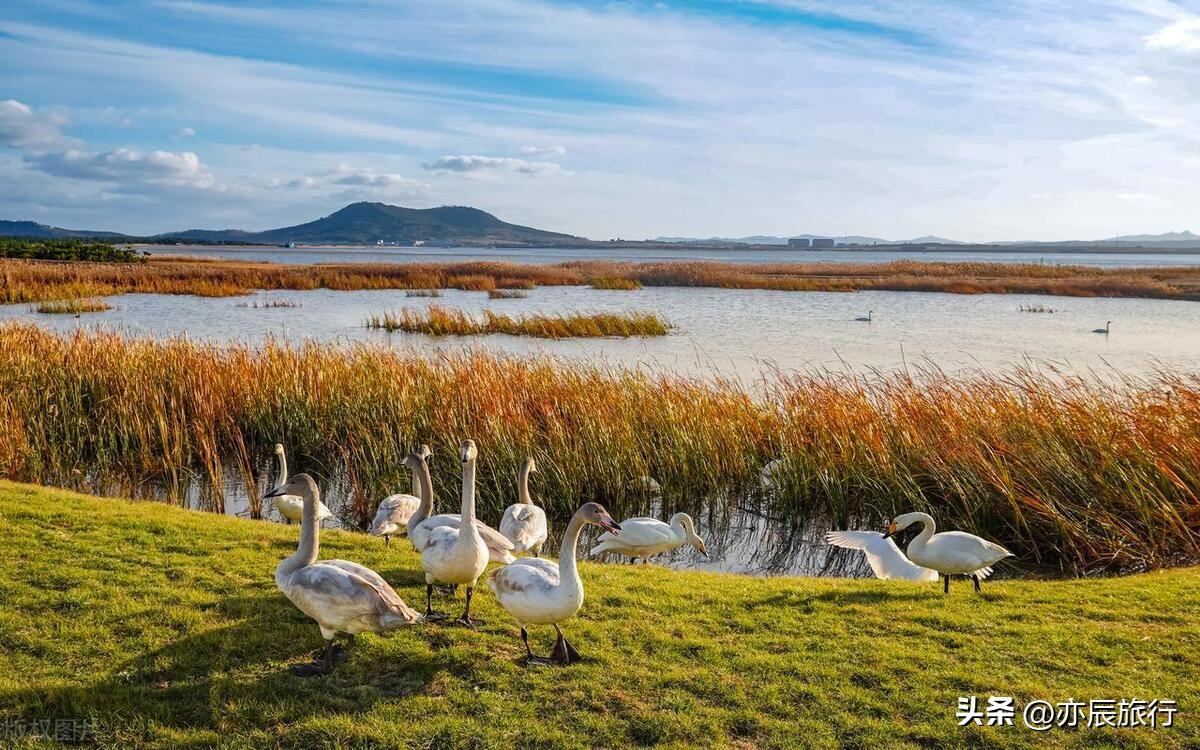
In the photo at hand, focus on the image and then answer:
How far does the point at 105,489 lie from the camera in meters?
12.5

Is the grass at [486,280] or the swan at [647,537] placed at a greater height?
the grass at [486,280]

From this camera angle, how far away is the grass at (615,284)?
2480 inches

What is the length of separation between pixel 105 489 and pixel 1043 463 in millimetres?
13197

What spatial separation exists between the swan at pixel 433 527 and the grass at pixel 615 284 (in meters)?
54.0

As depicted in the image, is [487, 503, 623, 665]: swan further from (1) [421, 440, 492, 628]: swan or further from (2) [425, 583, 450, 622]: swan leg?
(2) [425, 583, 450, 622]: swan leg

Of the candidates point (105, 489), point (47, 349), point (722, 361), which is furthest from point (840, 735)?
point (722, 361)

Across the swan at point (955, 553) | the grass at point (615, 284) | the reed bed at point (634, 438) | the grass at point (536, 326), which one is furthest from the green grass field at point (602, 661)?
the grass at point (615, 284)

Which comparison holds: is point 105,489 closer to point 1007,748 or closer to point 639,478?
point 639,478

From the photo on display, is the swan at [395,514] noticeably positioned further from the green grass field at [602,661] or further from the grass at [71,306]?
the grass at [71,306]

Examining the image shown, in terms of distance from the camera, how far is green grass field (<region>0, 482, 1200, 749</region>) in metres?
5.14

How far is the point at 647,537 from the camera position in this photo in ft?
31.4

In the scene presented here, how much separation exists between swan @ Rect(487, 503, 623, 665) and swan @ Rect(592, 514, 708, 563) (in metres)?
3.58

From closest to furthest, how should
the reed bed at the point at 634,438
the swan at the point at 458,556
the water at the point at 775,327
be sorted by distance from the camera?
the swan at the point at 458,556 → the reed bed at the point at 634,438 → the water at the point at 775,327

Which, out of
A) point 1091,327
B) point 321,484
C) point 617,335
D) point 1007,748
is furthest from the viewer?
point 1091,327
